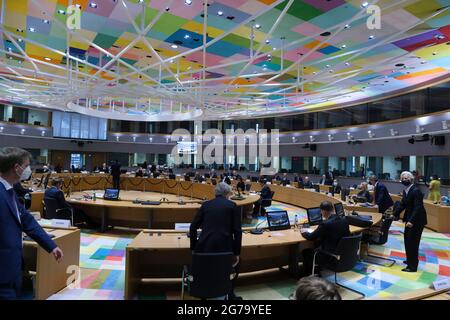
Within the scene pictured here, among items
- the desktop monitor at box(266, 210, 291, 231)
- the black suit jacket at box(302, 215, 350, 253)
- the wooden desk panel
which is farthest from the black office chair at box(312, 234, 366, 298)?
the wooden desk panel

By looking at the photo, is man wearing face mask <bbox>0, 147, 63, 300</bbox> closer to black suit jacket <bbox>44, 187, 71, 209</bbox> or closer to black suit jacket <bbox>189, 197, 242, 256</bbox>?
black suit jacket <bbox>189, 197, 242, 256</bbox>

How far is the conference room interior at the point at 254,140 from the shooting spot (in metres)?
4.50

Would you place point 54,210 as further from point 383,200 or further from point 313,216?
point 383,200

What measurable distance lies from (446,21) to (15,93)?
1915 cm

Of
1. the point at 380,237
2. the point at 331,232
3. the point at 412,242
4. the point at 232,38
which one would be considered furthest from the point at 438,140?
the point at 331,232

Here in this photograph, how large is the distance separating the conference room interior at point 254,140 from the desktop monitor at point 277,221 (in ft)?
0.08

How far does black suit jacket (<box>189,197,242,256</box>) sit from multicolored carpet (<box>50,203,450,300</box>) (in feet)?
4.10

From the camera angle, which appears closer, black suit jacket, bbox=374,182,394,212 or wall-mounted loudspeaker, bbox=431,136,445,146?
black suit jacket, bbox=374,182,394,212

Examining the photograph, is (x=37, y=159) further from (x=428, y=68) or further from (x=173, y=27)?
(x=428, y=68)

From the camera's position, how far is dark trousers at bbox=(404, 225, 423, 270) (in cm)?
523

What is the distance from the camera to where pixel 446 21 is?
778 centimetres

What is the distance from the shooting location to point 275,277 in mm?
5074

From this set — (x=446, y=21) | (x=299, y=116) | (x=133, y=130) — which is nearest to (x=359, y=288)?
(x=446, y=21)

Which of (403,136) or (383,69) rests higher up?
(383,69)
